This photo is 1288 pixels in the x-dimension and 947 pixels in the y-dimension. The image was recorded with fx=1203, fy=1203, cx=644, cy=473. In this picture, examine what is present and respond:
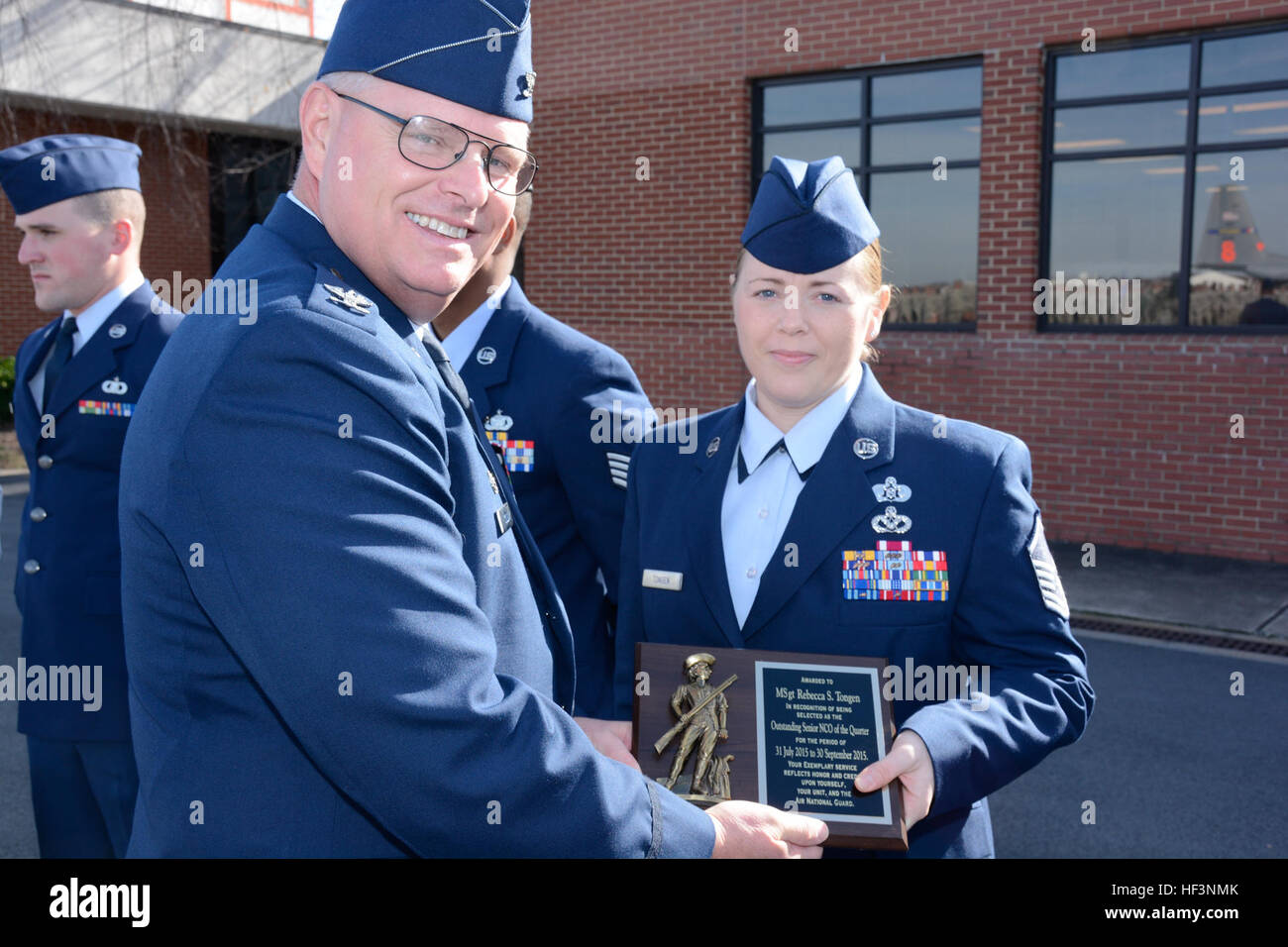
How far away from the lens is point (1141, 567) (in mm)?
9953

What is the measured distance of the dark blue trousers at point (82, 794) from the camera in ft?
12.6

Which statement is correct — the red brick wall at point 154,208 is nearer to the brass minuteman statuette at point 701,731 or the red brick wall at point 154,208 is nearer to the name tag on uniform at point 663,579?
the name tag on uniform at point 663,579

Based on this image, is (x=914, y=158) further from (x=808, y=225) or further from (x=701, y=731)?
(x=701, y=731)

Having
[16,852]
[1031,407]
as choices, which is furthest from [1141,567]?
[16,852]

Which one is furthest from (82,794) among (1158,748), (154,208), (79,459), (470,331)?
(154,208)

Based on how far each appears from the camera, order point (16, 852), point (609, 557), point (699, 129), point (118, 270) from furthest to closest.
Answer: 1. point (699, 129)
2. point (16, 852)
3. point (118, 270)
4. point (609, 557)

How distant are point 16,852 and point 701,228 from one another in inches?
376

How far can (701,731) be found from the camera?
2.16 metres

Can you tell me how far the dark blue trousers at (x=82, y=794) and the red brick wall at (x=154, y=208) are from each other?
16150 millimetres

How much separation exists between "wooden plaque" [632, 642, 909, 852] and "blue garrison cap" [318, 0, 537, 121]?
1.07 meters

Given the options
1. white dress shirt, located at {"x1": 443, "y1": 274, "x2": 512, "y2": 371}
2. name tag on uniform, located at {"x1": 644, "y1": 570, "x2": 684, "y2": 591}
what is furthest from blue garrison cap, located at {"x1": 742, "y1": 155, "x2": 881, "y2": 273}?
white dress shirt, located at {"x1": 443, "y1": 274, "x2": 512, "y2": 371}

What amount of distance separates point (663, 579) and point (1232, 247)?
30.5 feet
